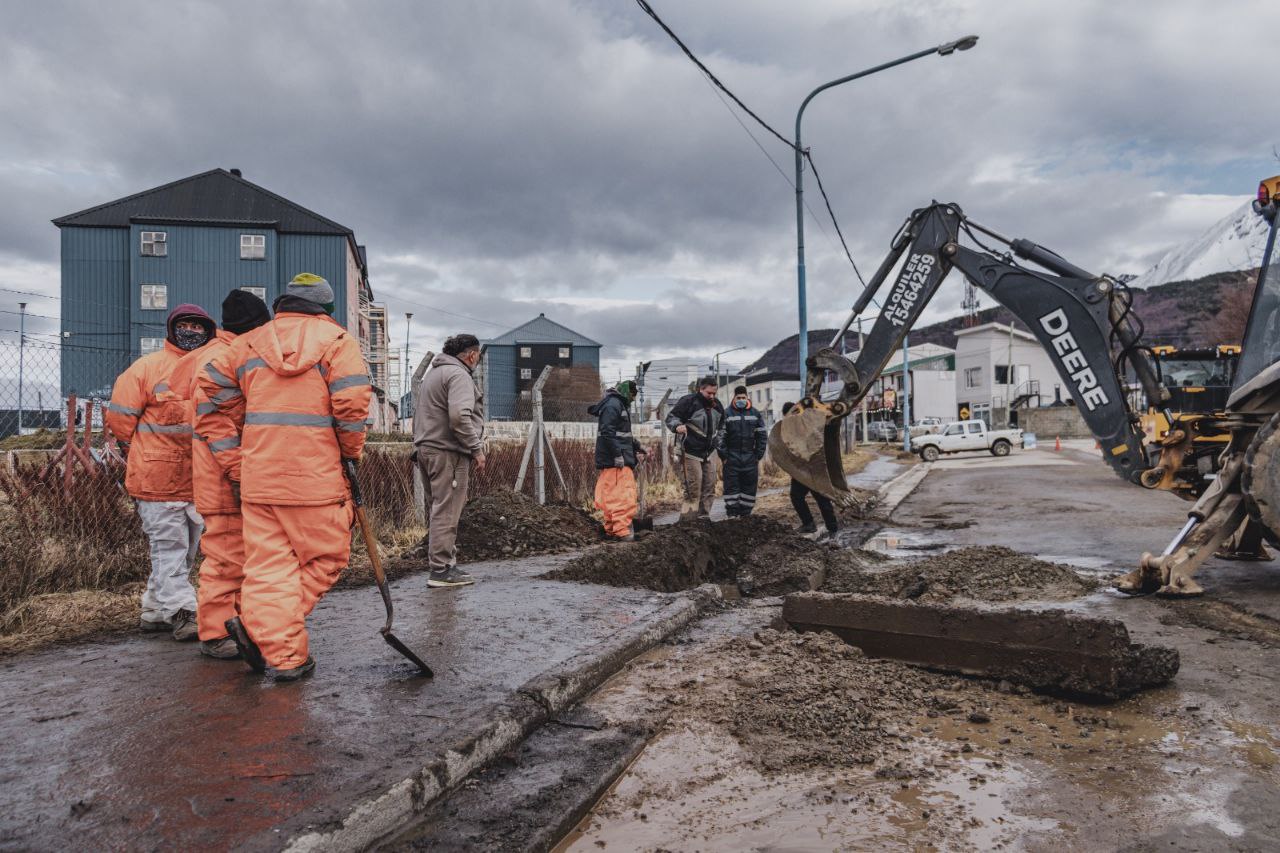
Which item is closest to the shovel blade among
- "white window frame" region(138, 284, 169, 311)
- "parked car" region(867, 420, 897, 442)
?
"white window frame" region(138, 284, 169, 311)

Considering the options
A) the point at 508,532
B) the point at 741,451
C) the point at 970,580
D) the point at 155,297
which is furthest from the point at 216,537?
the point at 155,297

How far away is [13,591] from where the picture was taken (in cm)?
544

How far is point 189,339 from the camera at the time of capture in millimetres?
5074

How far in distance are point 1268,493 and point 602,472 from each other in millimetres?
5979

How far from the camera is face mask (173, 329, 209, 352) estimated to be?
16.6 feet

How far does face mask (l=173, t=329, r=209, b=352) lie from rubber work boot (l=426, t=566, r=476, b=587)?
2370 millimetres

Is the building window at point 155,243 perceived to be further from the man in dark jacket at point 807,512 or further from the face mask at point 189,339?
the face mask at point 189,339

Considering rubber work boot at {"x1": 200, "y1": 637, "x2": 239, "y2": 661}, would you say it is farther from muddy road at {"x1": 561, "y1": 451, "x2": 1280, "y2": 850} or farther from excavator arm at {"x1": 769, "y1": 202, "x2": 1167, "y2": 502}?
excavator arm at {"x1": 769, "y1": 202, "x2": 1167, "y2": 502}

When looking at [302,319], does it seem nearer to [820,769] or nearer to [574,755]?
[574,755]

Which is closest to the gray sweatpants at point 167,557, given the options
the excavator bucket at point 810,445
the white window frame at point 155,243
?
the excavator bucket at point 810,445

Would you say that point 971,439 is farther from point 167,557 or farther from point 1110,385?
point 167,557

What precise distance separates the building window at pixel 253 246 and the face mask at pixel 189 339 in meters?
31.6

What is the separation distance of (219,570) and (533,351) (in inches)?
2248

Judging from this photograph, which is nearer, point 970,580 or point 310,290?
point 310,290
